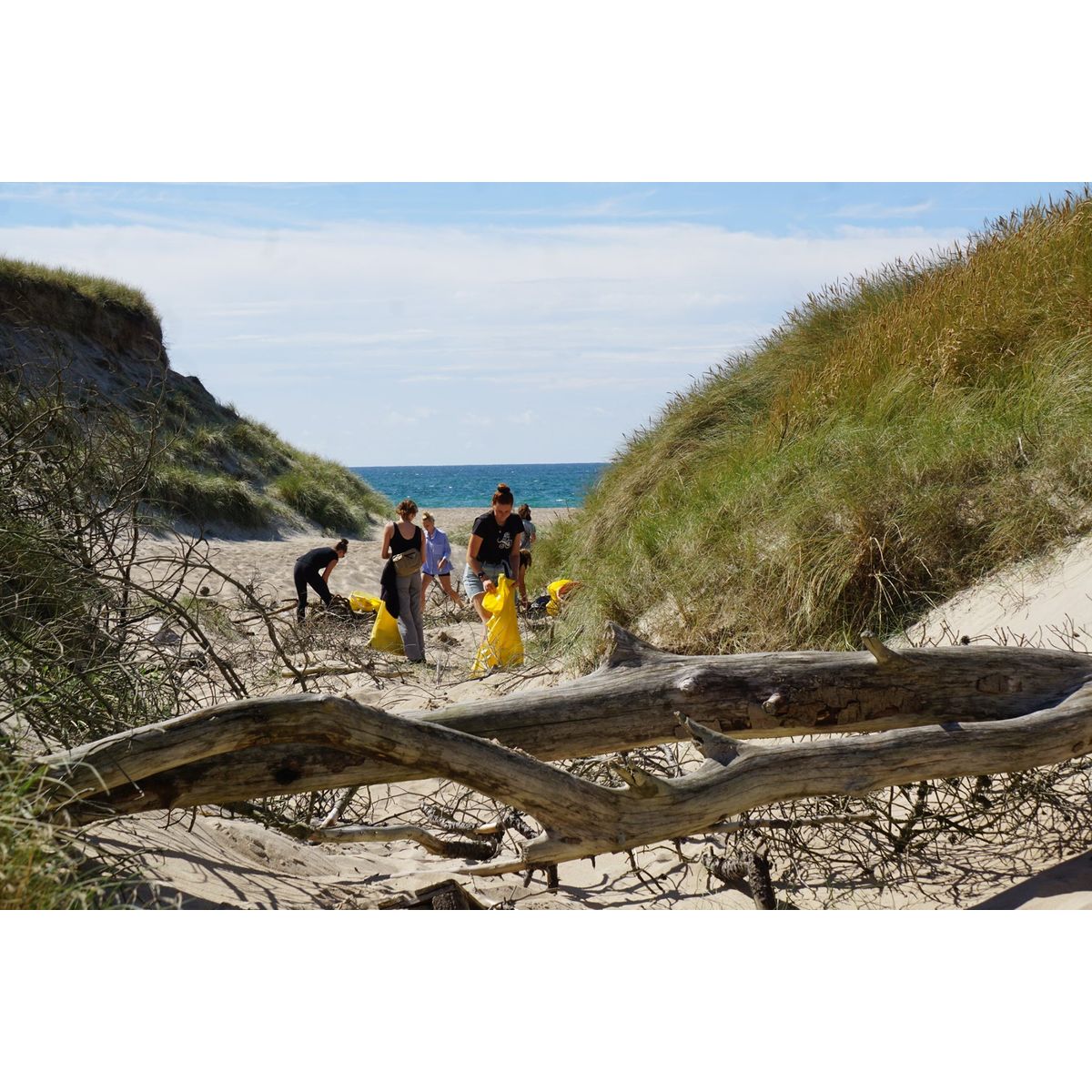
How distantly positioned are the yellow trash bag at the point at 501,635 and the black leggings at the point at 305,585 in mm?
2826

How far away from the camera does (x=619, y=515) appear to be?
11.5 metres

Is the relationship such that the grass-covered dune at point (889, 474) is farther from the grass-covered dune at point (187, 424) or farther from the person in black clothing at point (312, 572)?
the grass-covered dune at point (187, 424)

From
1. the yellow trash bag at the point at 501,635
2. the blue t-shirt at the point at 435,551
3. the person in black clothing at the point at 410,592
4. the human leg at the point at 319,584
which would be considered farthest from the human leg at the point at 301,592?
the yellow trash bag at the point at 501,635

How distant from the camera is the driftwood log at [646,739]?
11.0 ft

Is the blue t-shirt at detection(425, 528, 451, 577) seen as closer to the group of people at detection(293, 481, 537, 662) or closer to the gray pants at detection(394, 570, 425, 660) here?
the group of people at detection(293, 481, 537, 662)

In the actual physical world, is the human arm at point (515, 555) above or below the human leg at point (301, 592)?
above

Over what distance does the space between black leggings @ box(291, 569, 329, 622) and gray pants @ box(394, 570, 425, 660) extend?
178 cm

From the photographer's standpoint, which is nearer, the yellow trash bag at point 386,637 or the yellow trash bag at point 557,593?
the yellow trash bag at point 386,637

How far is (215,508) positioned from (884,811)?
19534 millimetres

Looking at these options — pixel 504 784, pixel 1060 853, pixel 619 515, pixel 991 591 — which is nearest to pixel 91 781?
pixel 504 784

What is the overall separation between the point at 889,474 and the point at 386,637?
5.10 m

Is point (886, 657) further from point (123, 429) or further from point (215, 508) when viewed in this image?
point (215, 508)

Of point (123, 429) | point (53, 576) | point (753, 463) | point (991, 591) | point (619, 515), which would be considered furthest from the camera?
point (619, 515)

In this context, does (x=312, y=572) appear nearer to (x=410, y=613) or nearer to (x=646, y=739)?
(x=410, y=613)
